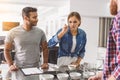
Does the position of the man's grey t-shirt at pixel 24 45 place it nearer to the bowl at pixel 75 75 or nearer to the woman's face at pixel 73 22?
the woman's face at pixel 73 22

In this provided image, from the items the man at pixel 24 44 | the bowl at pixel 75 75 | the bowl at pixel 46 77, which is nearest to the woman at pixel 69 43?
the man at pixel 24 44

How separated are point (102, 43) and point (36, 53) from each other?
401 centimetres

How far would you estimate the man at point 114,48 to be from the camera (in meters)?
0.80

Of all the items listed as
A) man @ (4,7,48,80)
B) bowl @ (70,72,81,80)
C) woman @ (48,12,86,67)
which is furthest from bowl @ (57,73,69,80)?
woman @ (48,12,86,67)

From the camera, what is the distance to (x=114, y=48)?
0.89 meters

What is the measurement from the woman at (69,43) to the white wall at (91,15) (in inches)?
123

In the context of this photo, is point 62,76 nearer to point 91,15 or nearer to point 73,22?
point 73,22

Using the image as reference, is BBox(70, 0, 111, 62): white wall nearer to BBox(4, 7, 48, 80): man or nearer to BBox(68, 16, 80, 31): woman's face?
BBox(68, 16, 80, 31): woman's face

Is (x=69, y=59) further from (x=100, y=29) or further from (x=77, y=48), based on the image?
(x=100, y=29)

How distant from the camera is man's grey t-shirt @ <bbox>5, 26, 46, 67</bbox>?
2025 millimetres

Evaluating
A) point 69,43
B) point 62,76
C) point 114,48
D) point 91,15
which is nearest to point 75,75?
point 62,76

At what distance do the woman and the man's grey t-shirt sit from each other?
0.26 metres

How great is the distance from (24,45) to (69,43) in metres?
0.51

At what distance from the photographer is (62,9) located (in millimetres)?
5941
